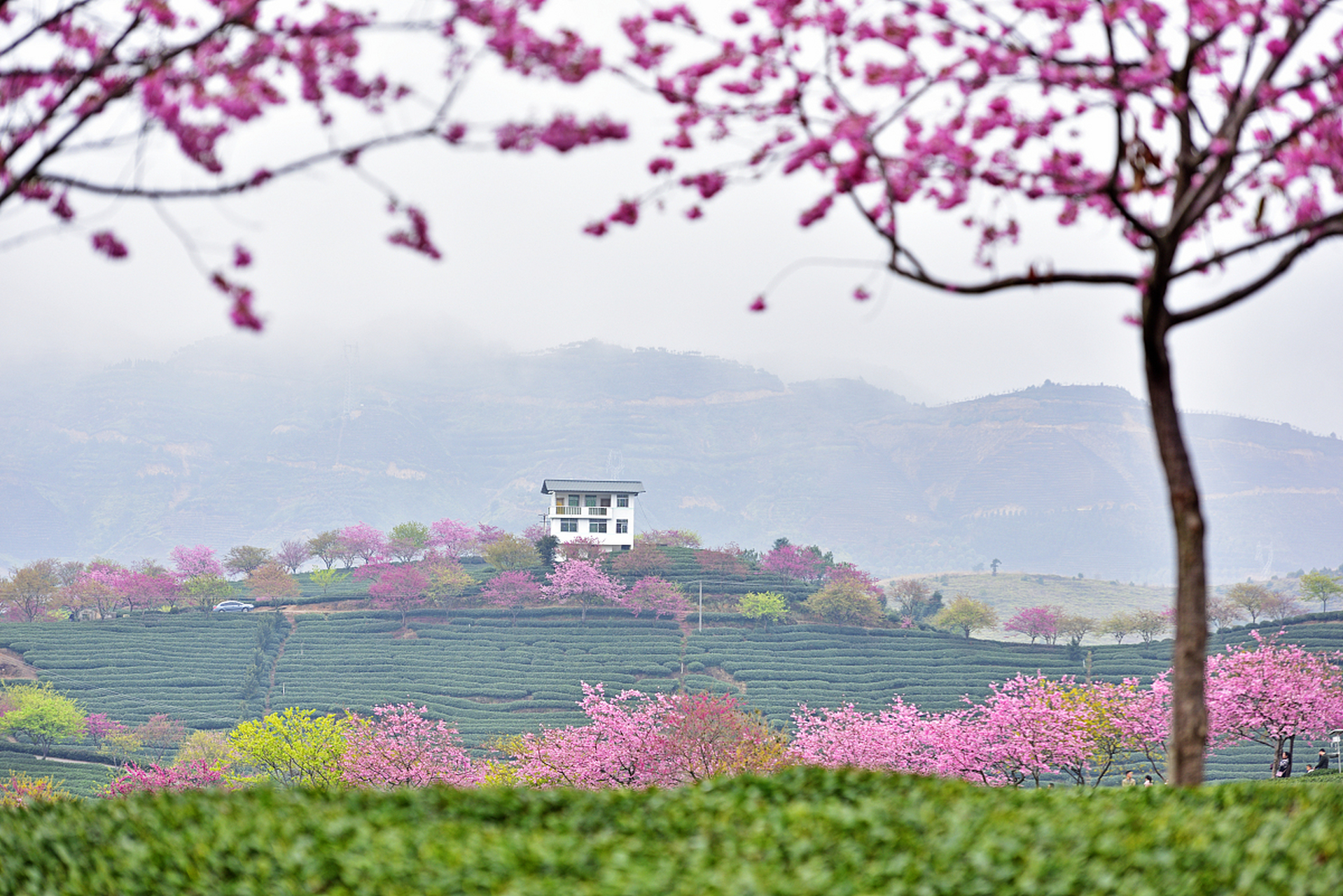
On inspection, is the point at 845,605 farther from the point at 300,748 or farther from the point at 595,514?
the point at 300,748

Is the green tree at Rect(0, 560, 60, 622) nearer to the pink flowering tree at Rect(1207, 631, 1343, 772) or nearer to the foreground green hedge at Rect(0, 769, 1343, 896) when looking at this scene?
the pink flowering tree at Rect(1207, 631, 1343, 772)

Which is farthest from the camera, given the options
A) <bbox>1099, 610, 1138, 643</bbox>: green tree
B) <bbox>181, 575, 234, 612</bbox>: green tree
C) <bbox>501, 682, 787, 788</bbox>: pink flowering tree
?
<bbox>1099, 610, 1138, 643</bbox>: green tree

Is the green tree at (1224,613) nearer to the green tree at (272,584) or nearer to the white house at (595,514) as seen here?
the white house at (595,514)

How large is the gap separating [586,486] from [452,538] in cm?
1455

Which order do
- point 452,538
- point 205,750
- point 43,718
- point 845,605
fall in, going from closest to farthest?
point 205,750, point 43,718, point 845,605, point 452,538

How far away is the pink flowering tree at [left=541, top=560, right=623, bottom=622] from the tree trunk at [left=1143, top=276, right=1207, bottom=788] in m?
45.3

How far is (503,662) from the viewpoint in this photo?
140 feet

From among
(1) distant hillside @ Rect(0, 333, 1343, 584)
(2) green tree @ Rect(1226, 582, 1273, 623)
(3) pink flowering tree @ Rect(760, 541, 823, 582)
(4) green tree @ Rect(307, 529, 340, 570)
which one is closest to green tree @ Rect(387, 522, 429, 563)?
(4) green tree @ Rect(307, 529, 340, 570)

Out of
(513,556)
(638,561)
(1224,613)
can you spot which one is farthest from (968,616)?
(513,556)

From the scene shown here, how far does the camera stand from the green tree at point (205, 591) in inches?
1976

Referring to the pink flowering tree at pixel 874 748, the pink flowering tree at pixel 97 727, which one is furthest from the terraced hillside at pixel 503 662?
the pink flowering tree at pixel 874 748

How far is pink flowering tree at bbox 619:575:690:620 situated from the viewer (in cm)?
4878

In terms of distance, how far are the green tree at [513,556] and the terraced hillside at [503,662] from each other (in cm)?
424

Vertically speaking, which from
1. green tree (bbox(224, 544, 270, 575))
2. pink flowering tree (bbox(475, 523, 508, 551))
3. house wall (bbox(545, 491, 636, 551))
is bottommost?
green tree (bbox(224, 544, 270, 575))
